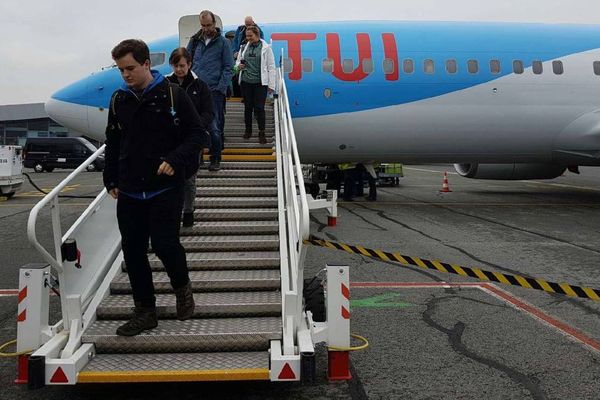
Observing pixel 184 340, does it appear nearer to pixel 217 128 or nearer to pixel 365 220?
pixel 217 128

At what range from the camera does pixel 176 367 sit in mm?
3412

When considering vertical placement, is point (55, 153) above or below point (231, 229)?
above

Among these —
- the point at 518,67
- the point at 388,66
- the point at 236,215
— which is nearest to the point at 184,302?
the point at 236,215

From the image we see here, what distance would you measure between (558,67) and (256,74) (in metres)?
7.83

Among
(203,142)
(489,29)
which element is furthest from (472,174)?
(203,142)

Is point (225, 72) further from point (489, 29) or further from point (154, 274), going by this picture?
point (489, 29)

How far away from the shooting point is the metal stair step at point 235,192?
6543mm

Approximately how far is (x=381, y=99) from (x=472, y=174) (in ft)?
19.0

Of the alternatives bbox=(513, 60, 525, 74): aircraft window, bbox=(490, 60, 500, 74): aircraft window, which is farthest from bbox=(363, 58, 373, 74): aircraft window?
bbox=(513, 60, 525, 74): aircraft window

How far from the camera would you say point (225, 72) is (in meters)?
7.27

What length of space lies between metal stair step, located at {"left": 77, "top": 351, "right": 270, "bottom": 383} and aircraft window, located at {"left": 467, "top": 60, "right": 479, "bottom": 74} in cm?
1000

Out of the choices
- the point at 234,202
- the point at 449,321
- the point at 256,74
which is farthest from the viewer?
the point at 256,74

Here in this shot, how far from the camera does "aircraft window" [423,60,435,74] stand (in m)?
11.9

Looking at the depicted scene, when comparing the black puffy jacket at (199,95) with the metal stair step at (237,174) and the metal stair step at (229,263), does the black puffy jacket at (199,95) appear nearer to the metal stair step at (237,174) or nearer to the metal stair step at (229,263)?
the metal stair step at (229,263)
